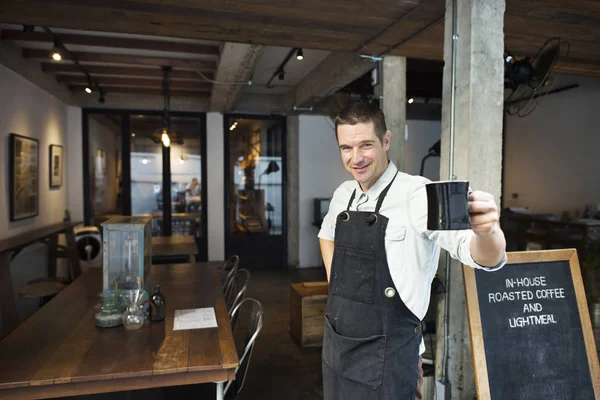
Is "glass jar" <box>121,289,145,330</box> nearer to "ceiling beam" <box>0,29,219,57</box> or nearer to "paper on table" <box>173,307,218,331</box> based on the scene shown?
"paper on table" <box>173,307,218,331</box>

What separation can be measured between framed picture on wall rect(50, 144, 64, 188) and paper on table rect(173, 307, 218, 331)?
452 cm

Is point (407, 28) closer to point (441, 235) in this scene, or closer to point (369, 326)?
point (441, 235)

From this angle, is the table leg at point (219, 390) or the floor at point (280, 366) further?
the floor at point (280, 366)

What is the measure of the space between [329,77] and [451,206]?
4476 mm

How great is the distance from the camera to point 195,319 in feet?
8.39

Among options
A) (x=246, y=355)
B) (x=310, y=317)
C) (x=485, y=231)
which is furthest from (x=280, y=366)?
(x=485, y=231)

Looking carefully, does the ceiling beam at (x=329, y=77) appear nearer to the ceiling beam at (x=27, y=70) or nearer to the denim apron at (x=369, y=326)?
the denim apron at (x=369, y=326)

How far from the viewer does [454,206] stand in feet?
3.76

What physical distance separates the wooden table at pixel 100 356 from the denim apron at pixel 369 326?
55 cm

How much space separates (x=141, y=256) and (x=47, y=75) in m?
4.49

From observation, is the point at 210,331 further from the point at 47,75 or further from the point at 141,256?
the point at 47,75

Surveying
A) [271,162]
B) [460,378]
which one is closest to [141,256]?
[460,378]

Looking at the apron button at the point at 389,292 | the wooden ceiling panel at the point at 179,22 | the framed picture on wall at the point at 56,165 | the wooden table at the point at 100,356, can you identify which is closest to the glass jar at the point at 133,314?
the wooden table at the point at 100,356

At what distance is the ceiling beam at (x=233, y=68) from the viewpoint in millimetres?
4137
